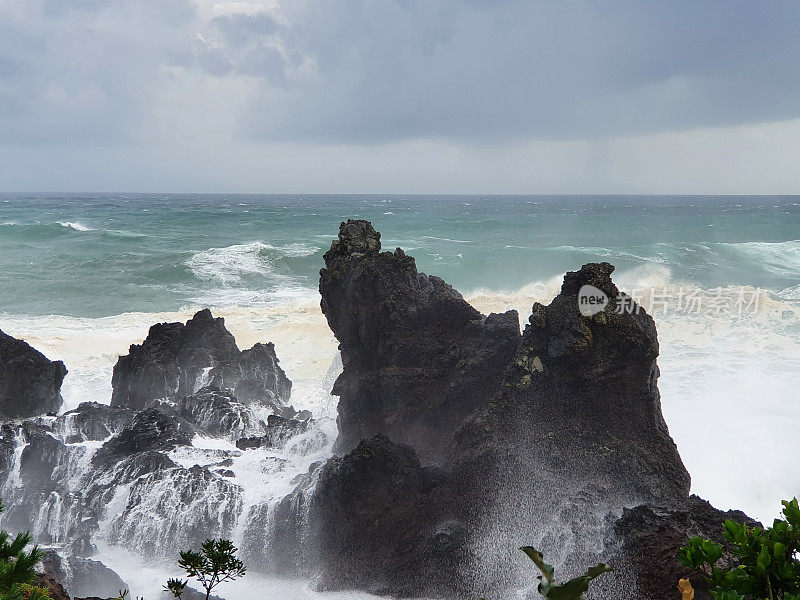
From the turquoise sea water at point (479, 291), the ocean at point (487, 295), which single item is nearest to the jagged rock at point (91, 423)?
the ocean at point (487, 295)

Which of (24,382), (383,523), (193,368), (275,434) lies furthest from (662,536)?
(24,382)

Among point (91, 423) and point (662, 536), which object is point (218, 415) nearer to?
point (91, 423)

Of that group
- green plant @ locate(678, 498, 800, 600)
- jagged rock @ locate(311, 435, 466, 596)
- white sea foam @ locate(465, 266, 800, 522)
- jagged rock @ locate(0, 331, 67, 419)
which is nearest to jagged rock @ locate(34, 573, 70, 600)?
jagged rock @ locate(311, 435, 466, 596)

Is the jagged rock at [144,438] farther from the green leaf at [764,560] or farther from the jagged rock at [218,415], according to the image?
the green leaf at [764,560]

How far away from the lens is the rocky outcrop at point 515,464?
8773 millimetres

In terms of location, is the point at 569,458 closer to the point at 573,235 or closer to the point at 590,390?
the point at 590,390

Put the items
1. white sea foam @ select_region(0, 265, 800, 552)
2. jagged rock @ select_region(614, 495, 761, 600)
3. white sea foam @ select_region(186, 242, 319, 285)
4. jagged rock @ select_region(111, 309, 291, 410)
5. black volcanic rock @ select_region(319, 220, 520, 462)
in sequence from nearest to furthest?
jagged rock @ select_region(614, 495, 761, 600) → black volcanic rock @ select_region(319, 220, 520, 462) → white sea foam @ select_region(0, 265, 800, 552) → jagged rock @ select_region(111, 309, 291, 410) → white sea foam @ select_region(186, 242, 319, 285)

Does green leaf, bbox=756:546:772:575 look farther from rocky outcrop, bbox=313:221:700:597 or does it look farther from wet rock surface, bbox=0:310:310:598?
wet rock surface, bbox=0:310:310:598

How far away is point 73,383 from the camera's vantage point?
746 inches

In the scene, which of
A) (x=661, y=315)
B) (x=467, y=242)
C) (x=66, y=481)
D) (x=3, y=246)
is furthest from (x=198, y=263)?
(x=66, y=481)

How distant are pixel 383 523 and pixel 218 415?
6125 mm

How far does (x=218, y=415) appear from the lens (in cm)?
1395

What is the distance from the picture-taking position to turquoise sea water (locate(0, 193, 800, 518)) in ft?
53.4

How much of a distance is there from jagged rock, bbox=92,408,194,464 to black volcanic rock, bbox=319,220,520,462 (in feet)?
10.5
